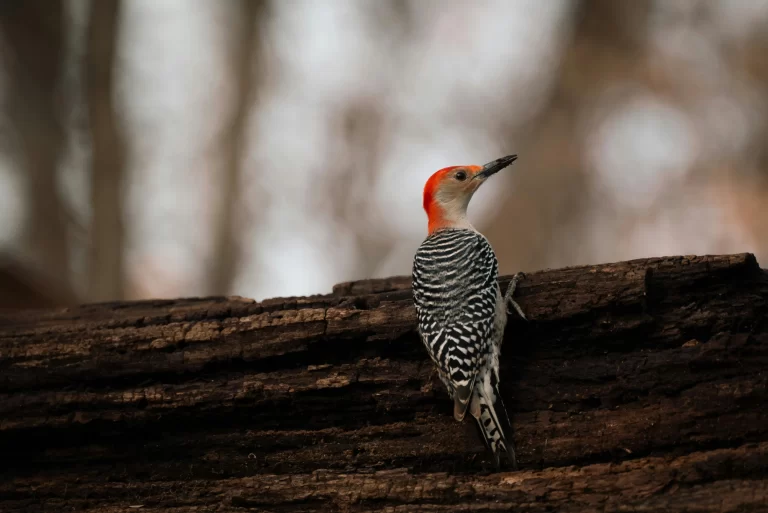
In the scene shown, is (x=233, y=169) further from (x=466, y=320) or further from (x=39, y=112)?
(x=466, y=320)

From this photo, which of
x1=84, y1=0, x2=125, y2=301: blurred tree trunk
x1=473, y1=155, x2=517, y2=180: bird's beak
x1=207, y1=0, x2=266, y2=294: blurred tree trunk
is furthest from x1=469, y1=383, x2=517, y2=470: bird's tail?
x1=84, y1=0, x2=125, y2=301: blurred tree trunk

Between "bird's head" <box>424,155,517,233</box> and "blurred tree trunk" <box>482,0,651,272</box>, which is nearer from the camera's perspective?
"bird's head" <box>424,155,517,233</box>

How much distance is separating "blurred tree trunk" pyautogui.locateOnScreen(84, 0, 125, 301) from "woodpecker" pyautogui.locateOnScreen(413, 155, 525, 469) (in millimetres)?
5528

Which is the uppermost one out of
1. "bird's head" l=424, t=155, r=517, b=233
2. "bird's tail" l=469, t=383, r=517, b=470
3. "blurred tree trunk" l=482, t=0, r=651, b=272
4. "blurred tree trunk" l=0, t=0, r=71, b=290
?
"blurred tree trunk" l=0, t=0, r=71, b=290

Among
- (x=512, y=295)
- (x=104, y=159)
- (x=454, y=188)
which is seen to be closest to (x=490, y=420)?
(x=512, y=295)

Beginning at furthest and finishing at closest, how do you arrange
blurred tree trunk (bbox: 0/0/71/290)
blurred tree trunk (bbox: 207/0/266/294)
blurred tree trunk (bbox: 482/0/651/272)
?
1. blurred tree trunk (bbox: 207/0/266/294)
2. blurred tree trunk (bbox: 0/0/71/290)
3. blurred tree trunk (bbox: 482/0/651/272)

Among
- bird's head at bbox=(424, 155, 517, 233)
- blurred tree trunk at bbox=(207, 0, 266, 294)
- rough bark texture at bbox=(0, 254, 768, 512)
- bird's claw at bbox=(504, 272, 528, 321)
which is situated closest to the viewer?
rough bark texture at bbox=(0, 254, 768, 512)

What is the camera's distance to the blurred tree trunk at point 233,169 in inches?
322

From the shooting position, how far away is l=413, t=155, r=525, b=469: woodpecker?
265 centimetres

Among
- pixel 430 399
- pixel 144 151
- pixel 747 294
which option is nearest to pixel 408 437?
pixel 430 399

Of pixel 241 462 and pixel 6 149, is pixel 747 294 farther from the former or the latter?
pixel 6 149

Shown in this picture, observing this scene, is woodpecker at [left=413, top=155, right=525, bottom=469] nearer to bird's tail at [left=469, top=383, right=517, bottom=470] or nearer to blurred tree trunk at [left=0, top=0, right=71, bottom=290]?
bird's tail at [left=469, top=383, right=517, bottom=470]

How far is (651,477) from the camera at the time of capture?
8.15 ft

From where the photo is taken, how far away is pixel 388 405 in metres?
2.95
